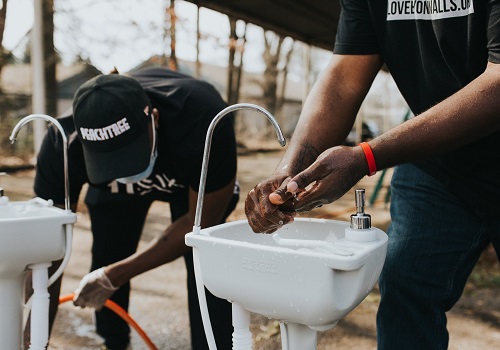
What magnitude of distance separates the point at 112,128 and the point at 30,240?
0.44 meters

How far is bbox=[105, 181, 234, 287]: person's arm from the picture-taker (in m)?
1.90

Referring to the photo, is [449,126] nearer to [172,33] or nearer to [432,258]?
[432,258]

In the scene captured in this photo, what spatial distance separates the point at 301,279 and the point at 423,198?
682mm

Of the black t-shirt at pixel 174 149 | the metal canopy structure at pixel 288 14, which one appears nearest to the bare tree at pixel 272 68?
the metal canopy structure at pixel 288 14

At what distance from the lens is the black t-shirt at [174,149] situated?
196 centimetres

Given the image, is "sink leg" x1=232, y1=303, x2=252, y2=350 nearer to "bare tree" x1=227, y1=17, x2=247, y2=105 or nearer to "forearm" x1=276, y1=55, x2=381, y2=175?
"forearm" x1=276, y1=55, x2=381, y2=175

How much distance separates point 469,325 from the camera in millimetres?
3035

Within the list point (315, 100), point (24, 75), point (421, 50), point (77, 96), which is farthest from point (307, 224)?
point (24, 75)

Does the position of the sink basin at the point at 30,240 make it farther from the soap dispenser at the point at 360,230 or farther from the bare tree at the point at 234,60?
the bare tree at the point at 234,60

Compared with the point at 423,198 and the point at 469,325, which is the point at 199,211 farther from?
the point at 469,325

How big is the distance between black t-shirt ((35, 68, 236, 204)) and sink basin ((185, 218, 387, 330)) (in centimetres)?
77

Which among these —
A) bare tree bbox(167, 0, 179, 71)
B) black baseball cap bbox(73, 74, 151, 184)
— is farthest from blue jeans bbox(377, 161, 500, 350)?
bare tree bbox(167, 0, 179, 71)

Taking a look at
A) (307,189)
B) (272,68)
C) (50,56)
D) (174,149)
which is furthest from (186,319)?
(272,68)

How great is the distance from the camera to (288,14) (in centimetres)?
698
